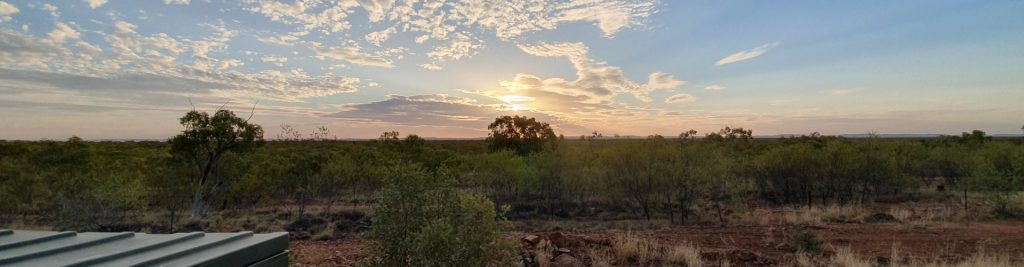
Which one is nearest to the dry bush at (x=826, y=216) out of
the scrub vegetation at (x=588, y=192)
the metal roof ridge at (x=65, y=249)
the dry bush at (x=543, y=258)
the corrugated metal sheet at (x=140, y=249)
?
the scrub vegetation at (x=588, y=192)

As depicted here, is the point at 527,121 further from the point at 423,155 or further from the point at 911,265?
the point at 911,265

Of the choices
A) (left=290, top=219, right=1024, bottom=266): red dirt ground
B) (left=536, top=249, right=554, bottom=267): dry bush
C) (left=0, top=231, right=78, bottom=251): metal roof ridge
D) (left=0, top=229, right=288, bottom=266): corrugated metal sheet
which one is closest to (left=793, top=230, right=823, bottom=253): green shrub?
(left=290, top=219, right=1024, bottom=266): red dirt ground

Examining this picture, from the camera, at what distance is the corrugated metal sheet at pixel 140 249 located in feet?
9.99

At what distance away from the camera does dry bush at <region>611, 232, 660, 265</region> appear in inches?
438

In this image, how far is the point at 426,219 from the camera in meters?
6.47

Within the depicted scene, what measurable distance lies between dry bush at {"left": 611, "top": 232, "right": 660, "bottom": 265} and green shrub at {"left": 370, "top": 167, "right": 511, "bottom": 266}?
5408mm

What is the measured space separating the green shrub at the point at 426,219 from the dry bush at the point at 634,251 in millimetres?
5408

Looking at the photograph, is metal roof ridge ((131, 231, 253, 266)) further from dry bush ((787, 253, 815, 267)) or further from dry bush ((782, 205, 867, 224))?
dry bush ((782, 205, 867, 224))

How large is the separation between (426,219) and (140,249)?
343 centimetres

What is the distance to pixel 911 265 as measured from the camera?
987 cm

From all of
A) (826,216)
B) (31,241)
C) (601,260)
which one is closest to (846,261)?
(601,260)

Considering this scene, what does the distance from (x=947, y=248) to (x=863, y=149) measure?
13871mm

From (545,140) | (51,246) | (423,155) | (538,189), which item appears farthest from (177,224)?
(545,140)

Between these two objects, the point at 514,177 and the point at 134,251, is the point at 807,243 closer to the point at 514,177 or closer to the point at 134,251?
the point at 134,251
